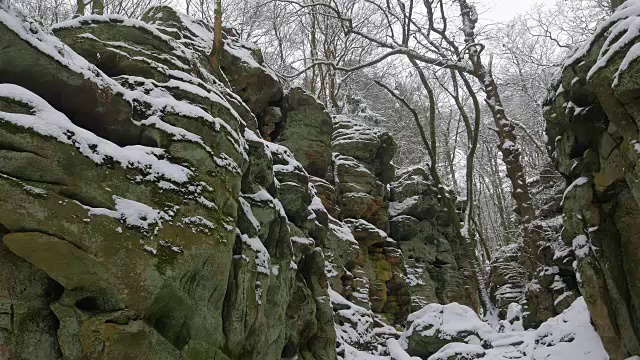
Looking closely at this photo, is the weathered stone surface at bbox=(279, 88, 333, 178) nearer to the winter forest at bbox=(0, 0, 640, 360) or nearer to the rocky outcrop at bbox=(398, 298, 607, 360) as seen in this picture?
the winter forest at bbox=(0, 0, 640, 360)

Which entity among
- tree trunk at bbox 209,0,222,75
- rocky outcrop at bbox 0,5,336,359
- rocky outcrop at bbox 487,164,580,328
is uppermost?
tree trunk at bbox 209,0,222,75

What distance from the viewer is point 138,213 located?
15.5 feet

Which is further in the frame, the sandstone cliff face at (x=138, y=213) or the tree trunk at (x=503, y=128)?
the tree trunk at (x=503, y=128)

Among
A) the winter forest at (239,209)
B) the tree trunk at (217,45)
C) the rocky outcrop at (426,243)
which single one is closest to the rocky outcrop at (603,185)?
the winter forest at (239,209)

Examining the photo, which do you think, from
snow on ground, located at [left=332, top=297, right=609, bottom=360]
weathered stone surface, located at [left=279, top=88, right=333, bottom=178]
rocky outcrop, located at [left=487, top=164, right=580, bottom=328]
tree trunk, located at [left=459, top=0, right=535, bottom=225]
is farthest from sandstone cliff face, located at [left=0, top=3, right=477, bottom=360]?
rocky outcrop, located at [left=487, top=164, right=580, bottom=328]

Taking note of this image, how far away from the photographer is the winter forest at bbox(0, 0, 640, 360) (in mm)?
4230

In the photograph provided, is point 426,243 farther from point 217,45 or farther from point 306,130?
point 217,45

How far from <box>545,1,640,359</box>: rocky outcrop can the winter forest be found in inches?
1.3

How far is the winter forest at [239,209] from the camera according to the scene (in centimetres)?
423

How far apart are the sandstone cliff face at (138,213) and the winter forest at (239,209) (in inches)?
0.8

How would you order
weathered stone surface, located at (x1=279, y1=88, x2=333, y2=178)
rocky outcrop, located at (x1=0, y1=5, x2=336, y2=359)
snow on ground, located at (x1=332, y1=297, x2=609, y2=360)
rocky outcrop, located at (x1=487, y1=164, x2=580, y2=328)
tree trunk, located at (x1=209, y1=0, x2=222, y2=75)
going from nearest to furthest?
rocky outcrop, located at (x1=0, y1=5, x2=336, y2=359) < snow on ground, located at (x1=332, y1=297, x2=609, y2=360) < tree trunk, located at (x1=209, y1=0, x2=222, y2=75) < rocky outcrop, located at (x1=487, y1=164, x2=580, y2=328) < weathered stone surface, located at (x1=279, y1=88, x2=333, y2=178)

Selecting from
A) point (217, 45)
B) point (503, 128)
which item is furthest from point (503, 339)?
point (217, 45)

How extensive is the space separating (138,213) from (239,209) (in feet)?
6.74

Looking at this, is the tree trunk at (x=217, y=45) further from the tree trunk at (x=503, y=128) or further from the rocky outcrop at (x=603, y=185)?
the rocky outcrop at (x=603, y=185)
